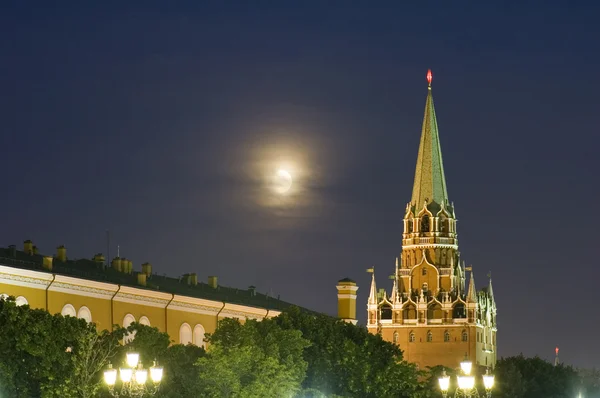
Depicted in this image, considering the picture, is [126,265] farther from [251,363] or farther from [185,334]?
[251,363]

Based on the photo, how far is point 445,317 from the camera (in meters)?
195

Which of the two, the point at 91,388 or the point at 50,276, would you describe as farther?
the point at 50,276

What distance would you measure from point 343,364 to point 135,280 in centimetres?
1593

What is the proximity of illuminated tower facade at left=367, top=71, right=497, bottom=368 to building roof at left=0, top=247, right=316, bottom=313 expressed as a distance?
69.6 metres

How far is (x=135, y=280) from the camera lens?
99.8 metres

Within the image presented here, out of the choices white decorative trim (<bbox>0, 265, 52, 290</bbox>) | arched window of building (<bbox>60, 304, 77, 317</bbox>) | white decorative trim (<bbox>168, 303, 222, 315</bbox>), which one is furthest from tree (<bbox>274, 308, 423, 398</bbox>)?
white decorative trim (<bbox>0, 265, 52, 290</bbox>)

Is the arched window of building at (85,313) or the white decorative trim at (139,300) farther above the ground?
the white decorative trim at (139,300)

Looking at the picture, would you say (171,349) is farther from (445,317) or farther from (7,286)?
(445,317)

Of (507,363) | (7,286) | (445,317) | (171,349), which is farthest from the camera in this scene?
(445,317)

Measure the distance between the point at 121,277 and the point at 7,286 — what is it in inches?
716

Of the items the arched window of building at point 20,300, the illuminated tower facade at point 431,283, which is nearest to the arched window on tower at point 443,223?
the illuminated tower facade at point 431,283

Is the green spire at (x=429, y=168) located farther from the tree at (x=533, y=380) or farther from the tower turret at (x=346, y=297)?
the tower turret at (x=346, y=297)

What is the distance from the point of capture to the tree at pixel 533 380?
427 ft

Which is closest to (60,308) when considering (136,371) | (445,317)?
(136,371)
